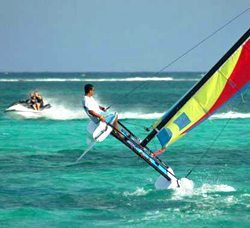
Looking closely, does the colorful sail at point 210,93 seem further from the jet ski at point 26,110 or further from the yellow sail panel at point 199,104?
the jet ski at point 26,110

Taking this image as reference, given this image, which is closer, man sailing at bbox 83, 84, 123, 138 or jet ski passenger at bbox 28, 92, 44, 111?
man sailing at bbox 83, 84, 123, 138

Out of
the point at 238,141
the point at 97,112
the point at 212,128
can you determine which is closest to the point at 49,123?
the point at 212,128

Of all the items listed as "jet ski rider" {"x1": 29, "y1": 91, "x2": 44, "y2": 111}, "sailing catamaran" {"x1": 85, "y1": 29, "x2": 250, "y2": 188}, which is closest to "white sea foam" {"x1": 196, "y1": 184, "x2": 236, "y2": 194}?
"sailing catamaran" {"x1": 85, "y1": 29, "x2": 250, "y2": 188}

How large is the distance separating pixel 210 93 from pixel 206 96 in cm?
10

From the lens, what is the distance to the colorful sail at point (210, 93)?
16.4 meters

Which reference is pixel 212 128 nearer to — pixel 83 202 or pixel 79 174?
pixel 79 174

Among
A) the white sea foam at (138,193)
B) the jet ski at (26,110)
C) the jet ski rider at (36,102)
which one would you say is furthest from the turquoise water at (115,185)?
the jet ski rider at (36,102)

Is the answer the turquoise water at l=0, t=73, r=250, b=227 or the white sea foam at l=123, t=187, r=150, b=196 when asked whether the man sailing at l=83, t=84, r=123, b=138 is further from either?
the white sea foam at l=123, t=187, r=150, b=196

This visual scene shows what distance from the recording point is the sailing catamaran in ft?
53.7

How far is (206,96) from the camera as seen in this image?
54.7 feet

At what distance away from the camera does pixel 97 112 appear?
16.6m

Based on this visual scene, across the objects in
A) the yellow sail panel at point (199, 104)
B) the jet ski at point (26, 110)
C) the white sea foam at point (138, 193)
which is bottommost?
the white sea foam at point (138, 193)

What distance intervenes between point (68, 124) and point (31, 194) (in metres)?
23.3

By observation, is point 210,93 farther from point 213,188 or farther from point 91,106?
point 213,188
